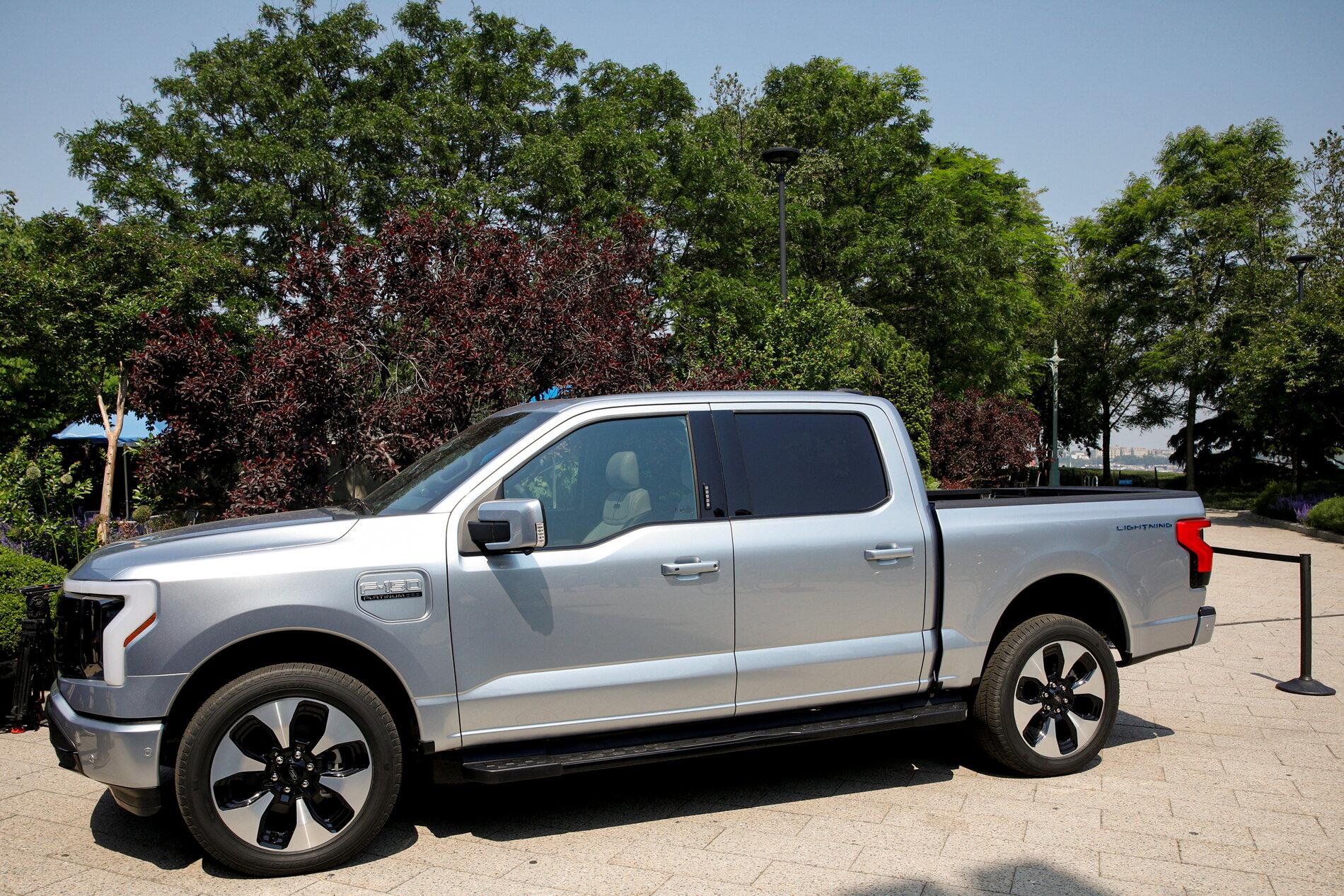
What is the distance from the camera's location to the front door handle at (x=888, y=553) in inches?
194

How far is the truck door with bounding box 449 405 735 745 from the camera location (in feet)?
14.1

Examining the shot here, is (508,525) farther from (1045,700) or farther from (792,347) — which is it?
(792,347)

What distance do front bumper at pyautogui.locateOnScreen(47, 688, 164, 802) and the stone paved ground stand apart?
0.47m

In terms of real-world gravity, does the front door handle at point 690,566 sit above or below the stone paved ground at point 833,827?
above

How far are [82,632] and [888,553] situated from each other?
3.57 metres

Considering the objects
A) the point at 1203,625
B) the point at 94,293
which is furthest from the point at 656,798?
the point at 94,293

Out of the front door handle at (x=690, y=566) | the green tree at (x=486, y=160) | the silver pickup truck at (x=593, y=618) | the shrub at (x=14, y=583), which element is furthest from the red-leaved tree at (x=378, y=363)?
the green tree at (x=486, y=160)

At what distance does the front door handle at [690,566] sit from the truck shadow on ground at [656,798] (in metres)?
1.12

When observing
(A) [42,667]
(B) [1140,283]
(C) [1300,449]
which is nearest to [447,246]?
(A) [42,667]

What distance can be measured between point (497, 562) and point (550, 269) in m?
6.00

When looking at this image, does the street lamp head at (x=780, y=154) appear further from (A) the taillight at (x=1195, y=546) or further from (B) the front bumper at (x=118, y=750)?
(B) the front bumper at (x=118, y=750)

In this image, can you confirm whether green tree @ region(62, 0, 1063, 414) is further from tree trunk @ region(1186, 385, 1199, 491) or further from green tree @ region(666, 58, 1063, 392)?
tree trunk @ region(1186, 385, 1199, 491)

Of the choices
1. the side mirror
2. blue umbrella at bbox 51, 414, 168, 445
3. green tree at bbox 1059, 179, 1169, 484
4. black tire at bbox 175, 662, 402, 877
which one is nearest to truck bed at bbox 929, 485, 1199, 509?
the side mirror

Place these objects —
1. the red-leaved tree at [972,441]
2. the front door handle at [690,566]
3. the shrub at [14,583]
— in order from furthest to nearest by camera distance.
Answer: the red-leaved tree at [972,441]
the shrub at [14,583]
the front door handle at [690,566]
